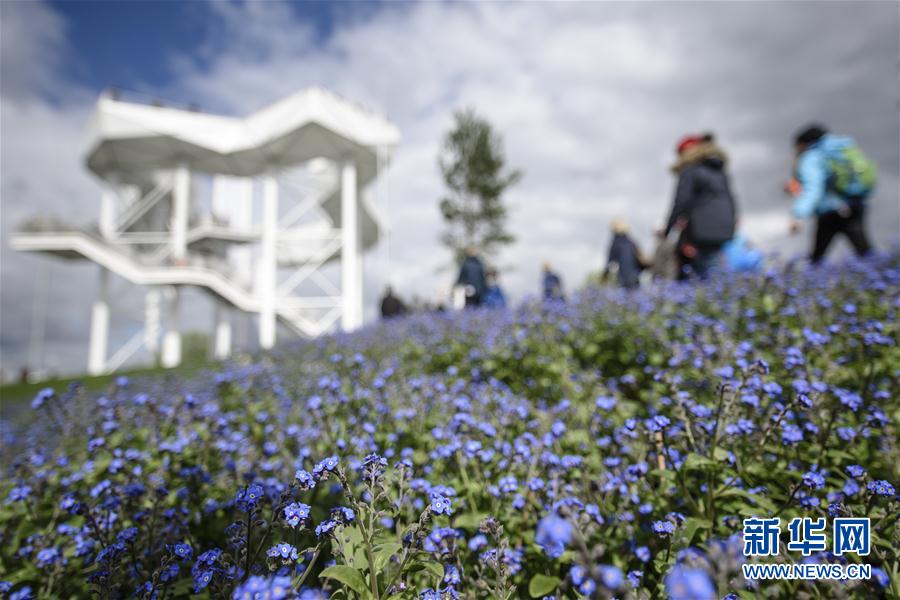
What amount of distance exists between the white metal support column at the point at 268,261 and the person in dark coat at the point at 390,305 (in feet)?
28.8

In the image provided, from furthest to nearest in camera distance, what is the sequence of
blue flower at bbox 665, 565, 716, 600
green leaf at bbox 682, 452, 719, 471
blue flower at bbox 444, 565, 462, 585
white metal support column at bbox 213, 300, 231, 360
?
1. white metal support column at bbox 213, 300, 231, 360
2. green leaf at bbox 682, 452, 719, 471
3. blue flower at bbox 444, 565, 462, 585
4. blue flower at bbox 665, 565, 716, 600

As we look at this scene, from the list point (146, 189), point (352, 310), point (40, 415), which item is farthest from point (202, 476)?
point (146, 189)

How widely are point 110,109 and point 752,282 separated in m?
26.5

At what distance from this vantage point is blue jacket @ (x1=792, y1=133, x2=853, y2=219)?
659cm

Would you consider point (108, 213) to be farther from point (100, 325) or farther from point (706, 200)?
point (706, 200)

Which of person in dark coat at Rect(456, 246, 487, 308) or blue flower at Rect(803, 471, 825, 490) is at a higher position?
person in dark coat at Rect(456, 246, 487, 308)

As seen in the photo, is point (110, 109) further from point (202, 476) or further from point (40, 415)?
point (202, 476)

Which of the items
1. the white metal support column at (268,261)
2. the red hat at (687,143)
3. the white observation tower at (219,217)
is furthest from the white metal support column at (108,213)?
the red hat at (687,143)

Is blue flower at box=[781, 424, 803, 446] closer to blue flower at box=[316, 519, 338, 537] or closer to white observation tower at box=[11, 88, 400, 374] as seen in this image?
blue flower at box=[316, 519, 338, 537]

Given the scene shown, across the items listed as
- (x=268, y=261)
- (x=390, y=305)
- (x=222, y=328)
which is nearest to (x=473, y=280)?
(x=390, y=305)

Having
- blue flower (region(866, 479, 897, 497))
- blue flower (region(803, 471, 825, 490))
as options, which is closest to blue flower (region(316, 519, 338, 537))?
blue flower (region(803, 471, 825, 490))

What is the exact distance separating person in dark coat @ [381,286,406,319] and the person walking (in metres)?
10.8

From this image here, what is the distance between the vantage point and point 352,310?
73.4 ft

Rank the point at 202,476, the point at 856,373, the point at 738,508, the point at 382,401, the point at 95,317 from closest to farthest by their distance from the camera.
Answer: the point at 738,508
the point at 202,476
the point at 856,373
the point at 382,401
the point at 95,317
